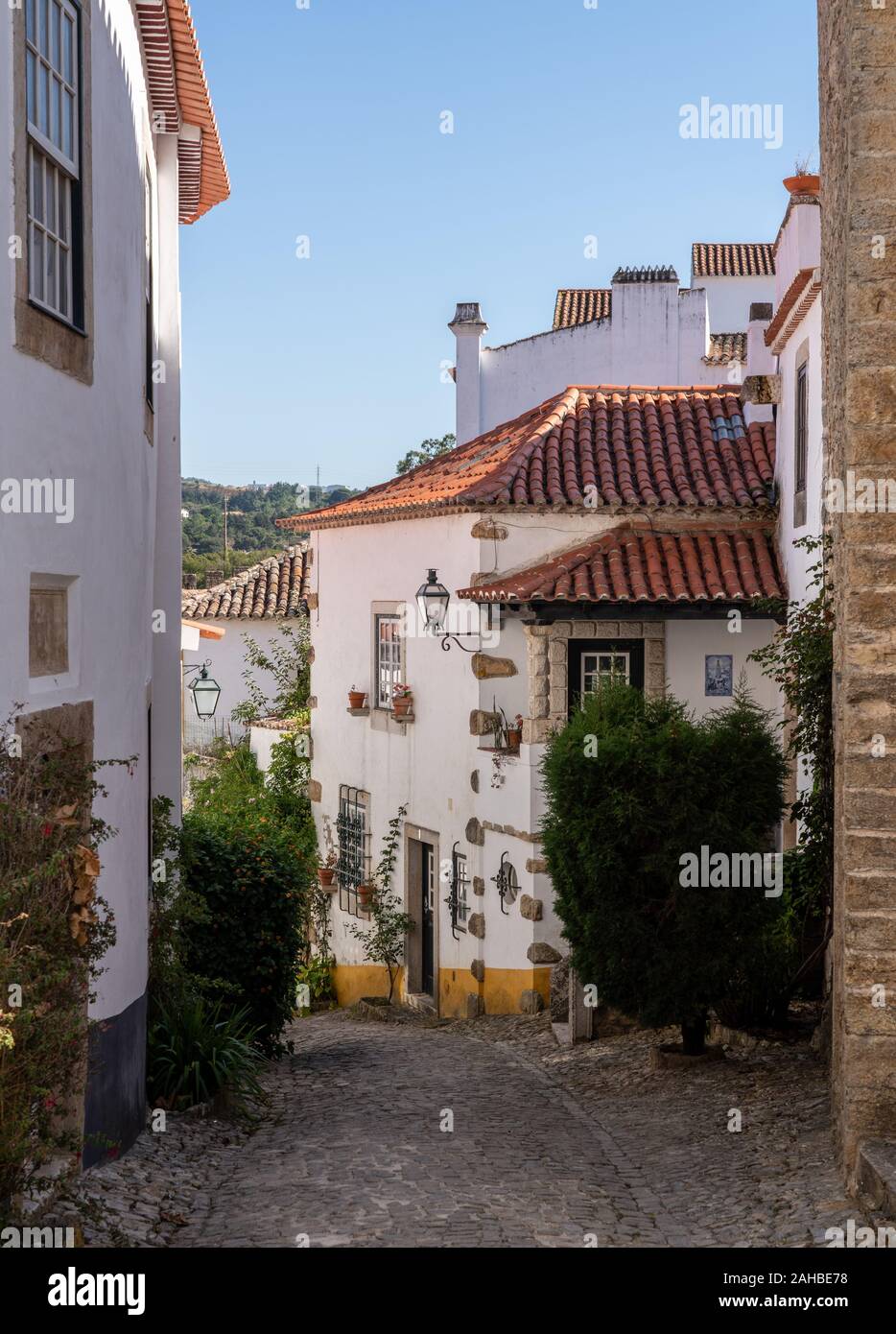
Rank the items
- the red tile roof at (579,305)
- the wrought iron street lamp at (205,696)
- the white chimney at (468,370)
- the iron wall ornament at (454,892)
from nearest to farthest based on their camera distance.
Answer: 1. the iron wall ornament at (454,892)
2. the wrought iron street lamp at (205,696)
3. the white chimney at (468,370)
4. the red tile roof at (579,305)

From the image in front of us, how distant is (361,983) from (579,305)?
2196 centimetres

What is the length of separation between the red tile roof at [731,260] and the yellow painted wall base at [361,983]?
27259 millimetres

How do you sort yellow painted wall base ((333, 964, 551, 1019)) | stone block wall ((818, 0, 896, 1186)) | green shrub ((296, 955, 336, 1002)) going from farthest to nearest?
green shrub ((296, 955, 336, 1002)) < yellow painted wall base ((333, 964, 551, 1019)) < stone block wall ((818, 0, 896, 1186))

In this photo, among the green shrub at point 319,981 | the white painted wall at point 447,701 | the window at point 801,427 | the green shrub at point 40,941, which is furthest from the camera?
the green shrub at point 319,981

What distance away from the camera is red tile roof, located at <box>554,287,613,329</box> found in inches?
1442

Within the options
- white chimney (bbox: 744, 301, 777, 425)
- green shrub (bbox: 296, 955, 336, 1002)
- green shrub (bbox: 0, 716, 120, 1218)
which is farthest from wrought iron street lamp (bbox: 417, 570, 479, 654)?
green shrub (bbox: 0, 716, 120, 1218)

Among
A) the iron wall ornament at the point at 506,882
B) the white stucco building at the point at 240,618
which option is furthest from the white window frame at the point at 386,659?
the white stucco building at the point at 240,618

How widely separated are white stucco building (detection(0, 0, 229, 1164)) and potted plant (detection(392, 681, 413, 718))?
7.39 metres

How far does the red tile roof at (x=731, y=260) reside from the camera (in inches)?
1644

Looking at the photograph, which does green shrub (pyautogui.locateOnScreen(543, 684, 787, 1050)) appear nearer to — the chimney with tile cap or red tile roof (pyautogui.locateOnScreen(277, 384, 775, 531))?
red tile roof (pyautogui.locateOnScreen(277, 384, 775, 531))

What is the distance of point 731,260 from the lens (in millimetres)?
42250

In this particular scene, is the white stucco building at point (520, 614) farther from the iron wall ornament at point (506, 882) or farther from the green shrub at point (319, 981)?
the green shrub at point (319, 981)

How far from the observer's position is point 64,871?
5.59 metres
